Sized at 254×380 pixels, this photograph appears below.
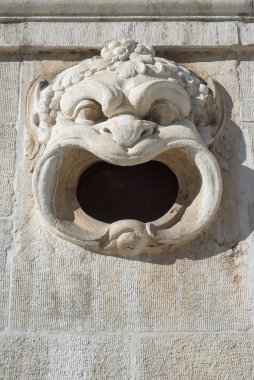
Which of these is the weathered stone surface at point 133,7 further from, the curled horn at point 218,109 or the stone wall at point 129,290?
the curled horn at point 218,109

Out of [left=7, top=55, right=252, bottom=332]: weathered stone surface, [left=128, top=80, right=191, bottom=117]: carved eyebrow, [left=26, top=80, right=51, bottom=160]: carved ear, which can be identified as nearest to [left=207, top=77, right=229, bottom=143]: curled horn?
[left=128, top=80, right=191, bottom=117]: carved eyebrow

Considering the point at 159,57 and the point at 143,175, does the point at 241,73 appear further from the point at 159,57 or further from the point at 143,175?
the point at 143,175

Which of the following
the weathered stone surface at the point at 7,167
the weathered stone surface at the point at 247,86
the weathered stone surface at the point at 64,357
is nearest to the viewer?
the weathered stone surface at the point at 64,357

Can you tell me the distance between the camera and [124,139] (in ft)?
11.0

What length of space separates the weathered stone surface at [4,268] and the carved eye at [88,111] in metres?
0.52

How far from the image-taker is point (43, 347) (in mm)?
3256

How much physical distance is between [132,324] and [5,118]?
1.07 m

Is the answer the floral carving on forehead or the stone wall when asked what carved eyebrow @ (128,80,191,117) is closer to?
the floral carving on forehead

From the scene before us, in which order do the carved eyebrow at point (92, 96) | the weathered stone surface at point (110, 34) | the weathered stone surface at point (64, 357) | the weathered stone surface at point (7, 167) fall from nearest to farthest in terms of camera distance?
the weathered stone surface at point (64, 357) < the carved eyebrow at point (92, 96) < the weathered stone surface at point (7, 167) < the weathered stone surface at point (110, 34)

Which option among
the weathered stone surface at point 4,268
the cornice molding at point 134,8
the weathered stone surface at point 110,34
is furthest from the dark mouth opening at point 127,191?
the cornice molding at point 134,8

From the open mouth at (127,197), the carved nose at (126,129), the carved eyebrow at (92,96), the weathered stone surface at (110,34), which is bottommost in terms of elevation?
the open mouth at (127,197)

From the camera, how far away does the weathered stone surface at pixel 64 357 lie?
10.5 ft

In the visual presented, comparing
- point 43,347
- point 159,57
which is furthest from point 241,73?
point 43,347

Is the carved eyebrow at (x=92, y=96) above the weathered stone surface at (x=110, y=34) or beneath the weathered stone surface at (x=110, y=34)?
beneath
